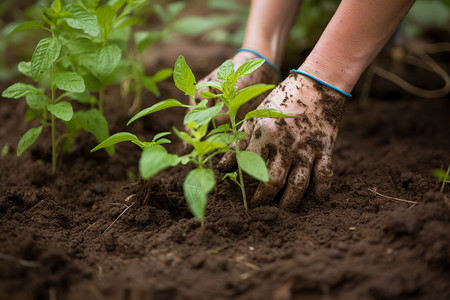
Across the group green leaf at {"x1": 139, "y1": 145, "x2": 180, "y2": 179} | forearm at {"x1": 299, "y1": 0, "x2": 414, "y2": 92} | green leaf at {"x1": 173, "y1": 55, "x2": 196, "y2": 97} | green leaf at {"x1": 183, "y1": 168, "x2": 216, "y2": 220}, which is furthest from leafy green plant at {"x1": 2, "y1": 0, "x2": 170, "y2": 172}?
forearm at {"x1": 299, "y1": 0, "x2": 414, "y2": 92}

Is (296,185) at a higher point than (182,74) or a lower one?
lower

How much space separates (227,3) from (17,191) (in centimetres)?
214

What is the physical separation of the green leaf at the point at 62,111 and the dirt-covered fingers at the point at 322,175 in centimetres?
97

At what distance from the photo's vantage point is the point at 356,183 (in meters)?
1.61

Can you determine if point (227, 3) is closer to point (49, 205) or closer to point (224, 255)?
point (49, 205)

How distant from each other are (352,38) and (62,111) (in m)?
1.16

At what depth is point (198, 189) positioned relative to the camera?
116 centimetres

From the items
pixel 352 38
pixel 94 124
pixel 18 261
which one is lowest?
pixel 18 261

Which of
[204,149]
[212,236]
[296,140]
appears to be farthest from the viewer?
[296,140]

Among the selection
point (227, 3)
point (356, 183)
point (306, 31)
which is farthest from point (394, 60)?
point (356, 183)

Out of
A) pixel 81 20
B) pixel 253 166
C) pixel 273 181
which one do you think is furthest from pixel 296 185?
pixel 81 20

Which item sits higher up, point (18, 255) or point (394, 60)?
point (394, 60)

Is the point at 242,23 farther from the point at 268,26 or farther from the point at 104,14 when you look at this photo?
the point at 104,14

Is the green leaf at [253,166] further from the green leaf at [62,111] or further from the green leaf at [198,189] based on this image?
the green leaf at [62,111]
